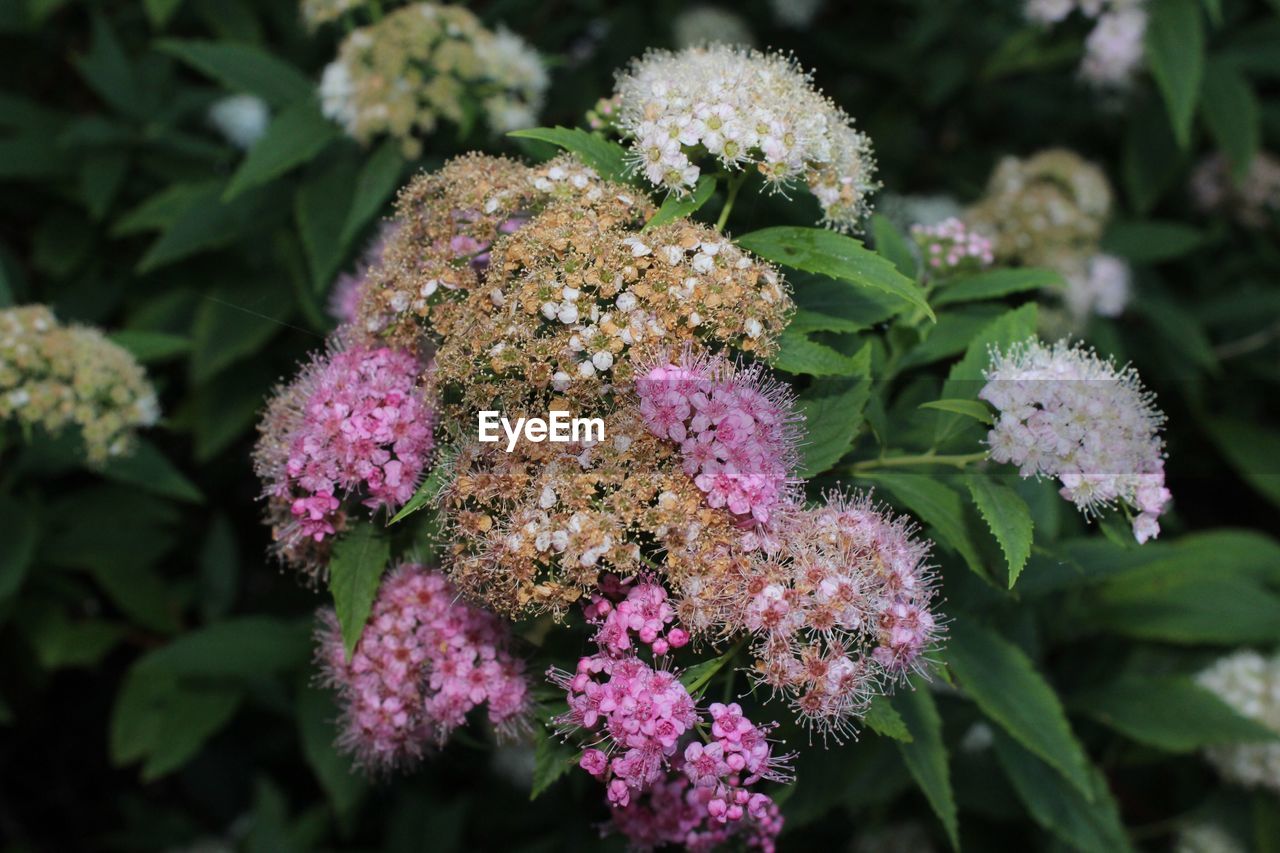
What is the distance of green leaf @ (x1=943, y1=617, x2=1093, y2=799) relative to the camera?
2.17 meters

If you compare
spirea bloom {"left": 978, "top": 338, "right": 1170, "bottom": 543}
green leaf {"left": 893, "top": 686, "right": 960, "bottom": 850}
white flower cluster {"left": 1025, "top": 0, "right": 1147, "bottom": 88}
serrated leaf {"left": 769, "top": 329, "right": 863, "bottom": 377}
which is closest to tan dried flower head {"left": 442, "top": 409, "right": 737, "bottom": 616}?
serrated leaf {"left": 769, "top": 329, "right": 863, "bottom": 377}

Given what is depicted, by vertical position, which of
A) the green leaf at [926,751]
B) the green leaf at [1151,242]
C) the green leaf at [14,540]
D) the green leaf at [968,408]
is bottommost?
the green leaf at [14,540]

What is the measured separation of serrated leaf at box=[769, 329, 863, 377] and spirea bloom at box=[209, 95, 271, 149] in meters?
2.88

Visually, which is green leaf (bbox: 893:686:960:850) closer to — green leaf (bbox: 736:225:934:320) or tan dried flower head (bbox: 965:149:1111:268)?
green leaf (bbox: 736:225:934:320)

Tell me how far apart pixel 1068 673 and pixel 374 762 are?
2.01 meters

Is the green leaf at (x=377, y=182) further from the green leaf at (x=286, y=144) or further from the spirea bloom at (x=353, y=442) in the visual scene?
the spirea bloom at (x=353, y=442)

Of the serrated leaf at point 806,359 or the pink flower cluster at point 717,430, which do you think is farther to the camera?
the serrated leaf at point 806,359

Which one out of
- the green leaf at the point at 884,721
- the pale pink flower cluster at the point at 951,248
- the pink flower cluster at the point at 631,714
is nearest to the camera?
the pink flower cluster at the point at 631,714

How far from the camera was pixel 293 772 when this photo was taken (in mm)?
4086

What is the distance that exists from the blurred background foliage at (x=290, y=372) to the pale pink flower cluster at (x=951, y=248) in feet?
0.37

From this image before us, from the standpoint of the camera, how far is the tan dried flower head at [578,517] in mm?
1511

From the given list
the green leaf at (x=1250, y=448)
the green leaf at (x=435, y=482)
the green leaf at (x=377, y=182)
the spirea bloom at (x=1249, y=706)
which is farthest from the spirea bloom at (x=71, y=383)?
the green leaf at (x=1250, y=448)

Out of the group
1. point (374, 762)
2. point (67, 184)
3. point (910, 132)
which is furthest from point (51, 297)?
point (910, 132)

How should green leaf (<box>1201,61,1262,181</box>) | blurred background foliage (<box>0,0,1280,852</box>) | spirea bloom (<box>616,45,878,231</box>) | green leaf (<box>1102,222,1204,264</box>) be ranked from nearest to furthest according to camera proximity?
spirea bloom (<box>616,45,878,231</box>) → blurred background foliage (<box>0,0,1280,852</box>) → green leaf (<box>1201,61,1262,181</box>) → green leaf (<box>1102,222,1204,264</box>)
